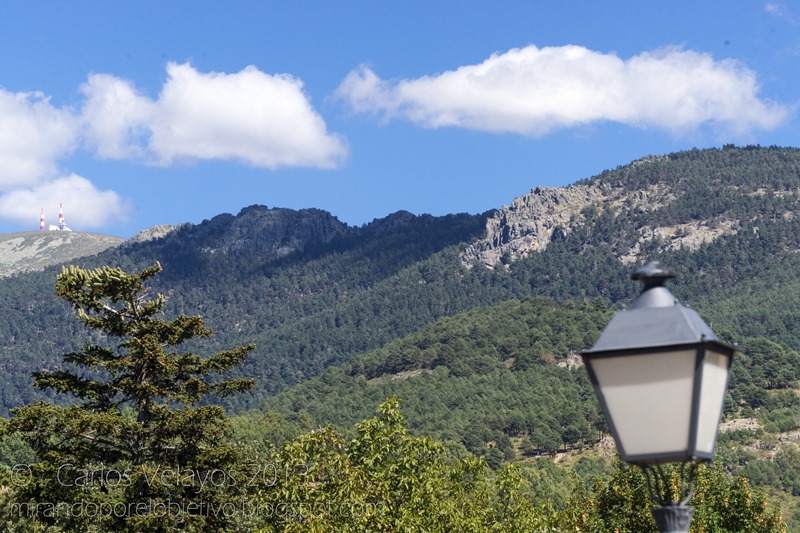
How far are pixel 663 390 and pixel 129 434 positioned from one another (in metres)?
30.9

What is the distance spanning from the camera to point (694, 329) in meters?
5.48

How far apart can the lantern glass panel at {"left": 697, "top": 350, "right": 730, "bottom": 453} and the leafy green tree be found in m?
28.0

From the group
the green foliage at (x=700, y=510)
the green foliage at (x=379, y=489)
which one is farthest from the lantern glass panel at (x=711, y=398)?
the green foliage at (x=700, y=510)

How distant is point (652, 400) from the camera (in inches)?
215

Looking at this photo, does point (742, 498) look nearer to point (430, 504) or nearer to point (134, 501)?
point (430, 504)

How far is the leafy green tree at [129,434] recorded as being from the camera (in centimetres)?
3269

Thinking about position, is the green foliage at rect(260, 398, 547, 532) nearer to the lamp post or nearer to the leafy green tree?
the leafy green tree

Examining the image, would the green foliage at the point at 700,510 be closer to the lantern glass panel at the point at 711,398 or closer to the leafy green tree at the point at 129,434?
the leafy green tree at the point at 129,434

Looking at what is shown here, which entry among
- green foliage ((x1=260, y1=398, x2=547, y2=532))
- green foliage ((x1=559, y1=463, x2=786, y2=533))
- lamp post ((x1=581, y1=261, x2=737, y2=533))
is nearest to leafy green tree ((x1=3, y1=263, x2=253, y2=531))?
green foliage ((x1=260, y1=398, x2=547, y2=532))

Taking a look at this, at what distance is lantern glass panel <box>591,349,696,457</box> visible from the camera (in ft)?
17.9

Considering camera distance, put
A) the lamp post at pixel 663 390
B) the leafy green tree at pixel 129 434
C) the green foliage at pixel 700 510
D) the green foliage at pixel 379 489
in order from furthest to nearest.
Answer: the green foliage at pixel 700 510 < the leafy green tree at pixel 129 434 < the green foliage at pixel 379 489 < the lamp post at pixel 663 390

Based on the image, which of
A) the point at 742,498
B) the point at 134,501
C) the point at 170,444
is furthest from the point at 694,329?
the point at 742,498

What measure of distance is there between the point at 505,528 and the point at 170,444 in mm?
13123

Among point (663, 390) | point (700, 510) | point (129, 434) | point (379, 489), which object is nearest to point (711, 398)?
point (663, 390)
